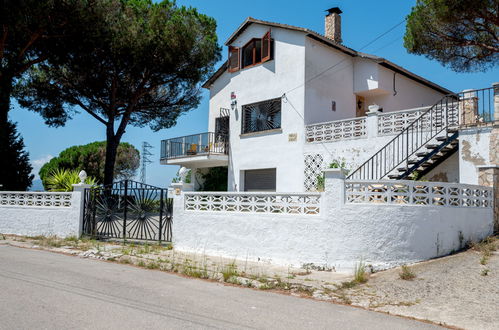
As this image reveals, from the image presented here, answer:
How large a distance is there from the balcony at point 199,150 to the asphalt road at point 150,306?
39.6 ft

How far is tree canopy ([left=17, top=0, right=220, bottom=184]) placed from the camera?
21.4m

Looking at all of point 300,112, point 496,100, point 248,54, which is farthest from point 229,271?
point 248,54

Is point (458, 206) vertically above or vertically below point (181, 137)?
below

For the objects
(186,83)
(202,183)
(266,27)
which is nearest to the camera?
(266,27)

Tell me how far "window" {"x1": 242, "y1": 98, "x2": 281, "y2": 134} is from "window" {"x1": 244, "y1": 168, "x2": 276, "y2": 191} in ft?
6.35

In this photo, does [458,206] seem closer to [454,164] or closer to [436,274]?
[436,274]

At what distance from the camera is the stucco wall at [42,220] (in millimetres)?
13825

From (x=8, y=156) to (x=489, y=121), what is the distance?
67.0 ft

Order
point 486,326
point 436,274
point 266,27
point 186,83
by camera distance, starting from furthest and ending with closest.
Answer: point 186,83 < point 266,27 < point 436,274 < point 486,326

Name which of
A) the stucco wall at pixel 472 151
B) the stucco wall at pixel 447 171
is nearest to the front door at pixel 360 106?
the stucco wall at pixel 447 171

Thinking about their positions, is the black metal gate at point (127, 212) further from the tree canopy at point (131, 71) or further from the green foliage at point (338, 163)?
the tree canopy at point (131, 71)

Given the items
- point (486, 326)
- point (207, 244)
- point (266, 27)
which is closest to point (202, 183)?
point (266, 27)

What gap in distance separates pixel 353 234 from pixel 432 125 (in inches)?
246

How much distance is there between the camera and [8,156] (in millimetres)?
20422
